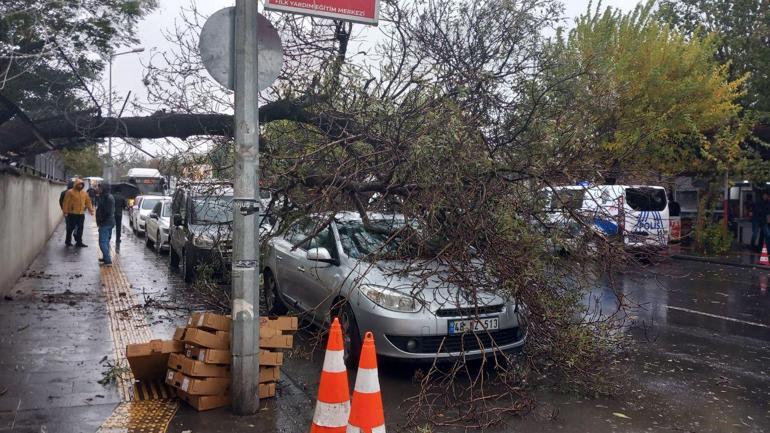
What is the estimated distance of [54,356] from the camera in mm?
6652

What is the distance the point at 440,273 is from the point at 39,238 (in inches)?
551

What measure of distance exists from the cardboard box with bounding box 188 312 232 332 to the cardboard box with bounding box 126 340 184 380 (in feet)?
Answer: 1.21

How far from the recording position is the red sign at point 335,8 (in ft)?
16.0

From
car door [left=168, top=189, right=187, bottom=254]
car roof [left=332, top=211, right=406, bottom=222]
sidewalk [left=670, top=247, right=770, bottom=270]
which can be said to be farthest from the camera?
sidewalk [left=670, top=247, right=770, bottom=270]

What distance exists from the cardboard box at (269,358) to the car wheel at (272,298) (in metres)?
3.16

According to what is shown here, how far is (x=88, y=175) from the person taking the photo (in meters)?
59.9

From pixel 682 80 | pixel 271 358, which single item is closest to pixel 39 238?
pixel 271 358

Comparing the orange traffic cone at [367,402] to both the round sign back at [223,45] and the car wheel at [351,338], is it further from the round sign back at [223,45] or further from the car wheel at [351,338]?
the round sign back at [223,45]

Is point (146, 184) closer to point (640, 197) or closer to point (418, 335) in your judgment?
point (640, 197)

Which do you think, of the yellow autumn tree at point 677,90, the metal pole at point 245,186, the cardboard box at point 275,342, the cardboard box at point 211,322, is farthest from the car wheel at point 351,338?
the yellow autumn tree at point 677,90

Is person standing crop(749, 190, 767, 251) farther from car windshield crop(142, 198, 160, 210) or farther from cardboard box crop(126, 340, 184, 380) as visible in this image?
car windshield crop(142, 198, 160, 210)

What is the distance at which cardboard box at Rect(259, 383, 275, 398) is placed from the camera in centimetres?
542

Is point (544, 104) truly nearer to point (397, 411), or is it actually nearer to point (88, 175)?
point (397, 411)

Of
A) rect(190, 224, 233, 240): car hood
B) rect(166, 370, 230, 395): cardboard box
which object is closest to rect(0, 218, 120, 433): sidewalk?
rect(166, 370, 230, 395): cardboard box
